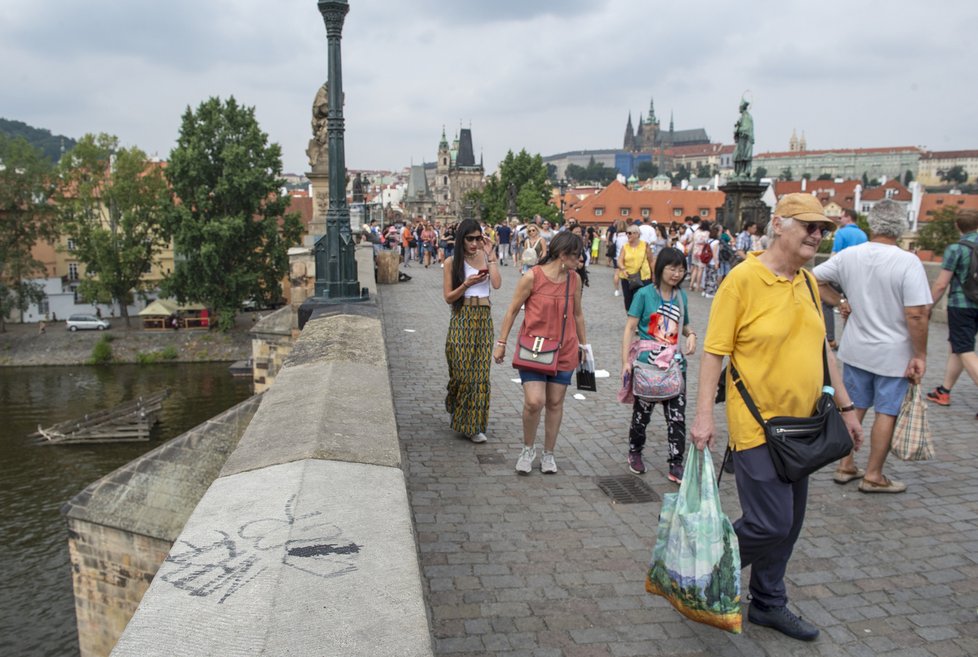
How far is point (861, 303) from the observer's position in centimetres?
500

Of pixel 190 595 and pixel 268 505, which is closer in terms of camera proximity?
pixel 190 595

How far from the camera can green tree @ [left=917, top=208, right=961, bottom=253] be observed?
181 feet

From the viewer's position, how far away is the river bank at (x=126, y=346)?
148 ft

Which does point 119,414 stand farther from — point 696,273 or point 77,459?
point 696,273

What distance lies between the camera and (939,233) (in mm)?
56781

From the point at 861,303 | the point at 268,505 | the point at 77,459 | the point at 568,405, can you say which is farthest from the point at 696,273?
the point at 77,459

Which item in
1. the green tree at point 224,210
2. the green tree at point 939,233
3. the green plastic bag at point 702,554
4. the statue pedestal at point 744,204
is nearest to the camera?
the green plastic bag at point 702,554

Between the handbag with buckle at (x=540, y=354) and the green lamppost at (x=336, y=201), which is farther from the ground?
the green lamppost at (x=336, y=201)

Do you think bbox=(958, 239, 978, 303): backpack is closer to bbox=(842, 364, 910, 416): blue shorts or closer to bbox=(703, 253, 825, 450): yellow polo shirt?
bbox=(842, 364, 910, 416): blue shorts

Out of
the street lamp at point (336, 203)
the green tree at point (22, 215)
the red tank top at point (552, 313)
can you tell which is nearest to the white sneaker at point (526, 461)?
the red tank top at point (552, 313)

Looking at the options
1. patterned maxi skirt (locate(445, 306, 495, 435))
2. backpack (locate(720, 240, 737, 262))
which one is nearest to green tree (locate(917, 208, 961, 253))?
backpack (locate(720, 240, 737, 262))

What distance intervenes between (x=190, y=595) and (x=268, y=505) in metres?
0.64

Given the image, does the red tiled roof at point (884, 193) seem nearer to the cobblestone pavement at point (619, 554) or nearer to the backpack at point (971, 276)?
the backpack at point (971, 276)

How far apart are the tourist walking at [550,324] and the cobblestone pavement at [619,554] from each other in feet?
1.13
